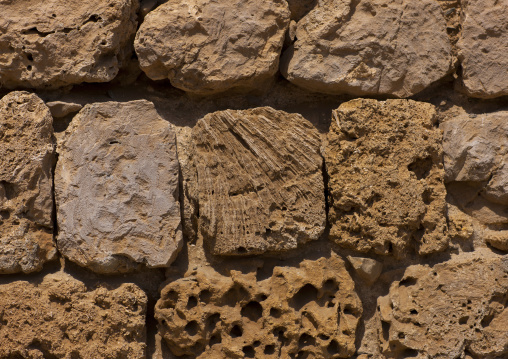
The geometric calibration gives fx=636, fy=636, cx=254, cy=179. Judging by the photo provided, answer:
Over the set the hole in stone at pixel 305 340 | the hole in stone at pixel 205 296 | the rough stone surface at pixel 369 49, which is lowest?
the hole in stone at pixel 305 340

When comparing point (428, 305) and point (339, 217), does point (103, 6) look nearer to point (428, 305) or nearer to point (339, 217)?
point (339, 217)

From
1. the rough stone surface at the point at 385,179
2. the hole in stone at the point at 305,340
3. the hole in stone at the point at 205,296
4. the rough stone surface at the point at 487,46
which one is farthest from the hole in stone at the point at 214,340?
the rough stone surface at the point at 487,46

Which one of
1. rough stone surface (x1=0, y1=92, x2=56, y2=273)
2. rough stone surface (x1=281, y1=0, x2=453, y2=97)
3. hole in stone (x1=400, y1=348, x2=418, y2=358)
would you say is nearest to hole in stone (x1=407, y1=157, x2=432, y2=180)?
rough stone surface (x1=281, y1=0, x2=453, y2=97)

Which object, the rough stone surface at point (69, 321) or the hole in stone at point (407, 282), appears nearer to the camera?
the rough stone surface at point (69, 321)

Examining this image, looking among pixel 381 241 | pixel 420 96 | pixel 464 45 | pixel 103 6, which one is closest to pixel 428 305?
pixel 381 241

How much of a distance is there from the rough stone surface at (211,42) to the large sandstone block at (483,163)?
61cm

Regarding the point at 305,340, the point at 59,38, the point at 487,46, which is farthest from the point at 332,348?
the point at 59,38

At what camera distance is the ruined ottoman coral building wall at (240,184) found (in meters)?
1.79

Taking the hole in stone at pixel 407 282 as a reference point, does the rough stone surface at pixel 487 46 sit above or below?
above

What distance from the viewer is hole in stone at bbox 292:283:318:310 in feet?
6.11

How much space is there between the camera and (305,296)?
1.88 metres

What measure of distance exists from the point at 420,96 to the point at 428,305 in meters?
0.65

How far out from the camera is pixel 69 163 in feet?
5.95

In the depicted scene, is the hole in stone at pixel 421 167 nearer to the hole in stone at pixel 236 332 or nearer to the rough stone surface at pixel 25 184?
the hole in stone at pixel 236 332
